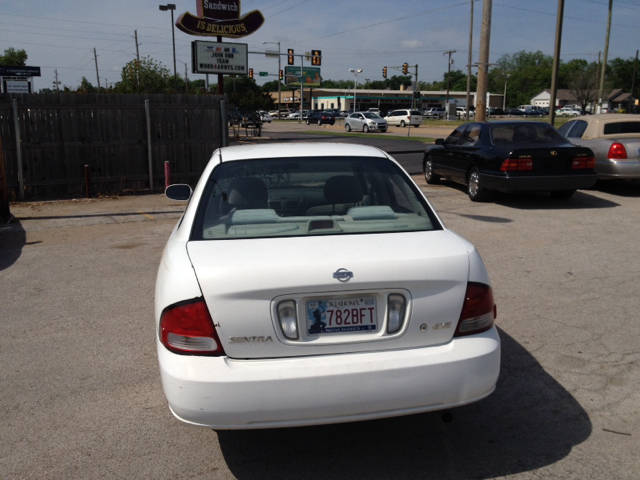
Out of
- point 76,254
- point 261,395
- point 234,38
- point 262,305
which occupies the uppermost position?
point 234,38

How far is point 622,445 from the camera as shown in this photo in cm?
331

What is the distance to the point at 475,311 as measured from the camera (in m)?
3.07

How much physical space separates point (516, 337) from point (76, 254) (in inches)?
224

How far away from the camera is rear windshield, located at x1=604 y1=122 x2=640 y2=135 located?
1250cm

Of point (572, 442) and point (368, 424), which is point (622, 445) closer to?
point (572, 442)

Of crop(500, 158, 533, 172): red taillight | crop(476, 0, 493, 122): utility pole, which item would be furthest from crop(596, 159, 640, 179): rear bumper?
crop(476, 0, 493, 122): utility pole

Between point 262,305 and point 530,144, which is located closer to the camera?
point 262,305

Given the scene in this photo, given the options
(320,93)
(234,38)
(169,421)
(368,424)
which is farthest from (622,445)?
(320,93)

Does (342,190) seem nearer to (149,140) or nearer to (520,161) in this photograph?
(520,161)

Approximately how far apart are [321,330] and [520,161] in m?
8.85

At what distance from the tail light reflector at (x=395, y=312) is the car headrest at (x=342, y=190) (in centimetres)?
125

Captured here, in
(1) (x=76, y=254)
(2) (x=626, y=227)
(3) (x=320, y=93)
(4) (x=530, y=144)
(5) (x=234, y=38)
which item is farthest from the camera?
(3) (x=320, y=93)

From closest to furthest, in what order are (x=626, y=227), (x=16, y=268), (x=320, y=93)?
(x=16, y=268) < (x=626, y=227) < (x=320, y=93)

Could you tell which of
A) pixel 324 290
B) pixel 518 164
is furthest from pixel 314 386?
pixel 518 164
